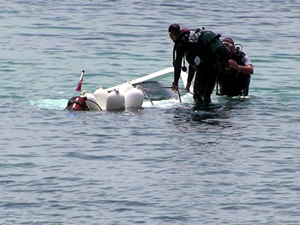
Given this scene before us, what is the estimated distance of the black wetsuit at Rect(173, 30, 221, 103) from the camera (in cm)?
2011

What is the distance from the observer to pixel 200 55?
20391mm

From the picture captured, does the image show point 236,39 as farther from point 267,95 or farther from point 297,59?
point 267,95

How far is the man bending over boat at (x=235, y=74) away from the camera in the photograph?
2116cm

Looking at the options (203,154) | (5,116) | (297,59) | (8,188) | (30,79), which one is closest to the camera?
(8,188)

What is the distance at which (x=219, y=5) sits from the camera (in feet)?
148

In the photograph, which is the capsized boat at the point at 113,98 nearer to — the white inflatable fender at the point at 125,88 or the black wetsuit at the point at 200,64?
the white inflatable fender at the point at 125,88

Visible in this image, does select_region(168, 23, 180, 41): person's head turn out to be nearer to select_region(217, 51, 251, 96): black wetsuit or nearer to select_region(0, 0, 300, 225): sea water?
select_region(0, 0, 300, 225): sea water

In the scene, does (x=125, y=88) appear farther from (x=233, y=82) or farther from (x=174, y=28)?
(x=233, y=82)

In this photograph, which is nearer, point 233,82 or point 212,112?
point 212,112

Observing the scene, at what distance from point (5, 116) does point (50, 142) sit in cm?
255

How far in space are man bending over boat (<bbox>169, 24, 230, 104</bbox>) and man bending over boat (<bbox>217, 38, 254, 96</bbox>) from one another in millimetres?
472

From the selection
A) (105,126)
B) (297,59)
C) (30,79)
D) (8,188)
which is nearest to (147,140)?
(105,126)

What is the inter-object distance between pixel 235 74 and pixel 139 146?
514 centimetres

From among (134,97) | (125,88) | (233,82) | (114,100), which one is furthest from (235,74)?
(114,100)
